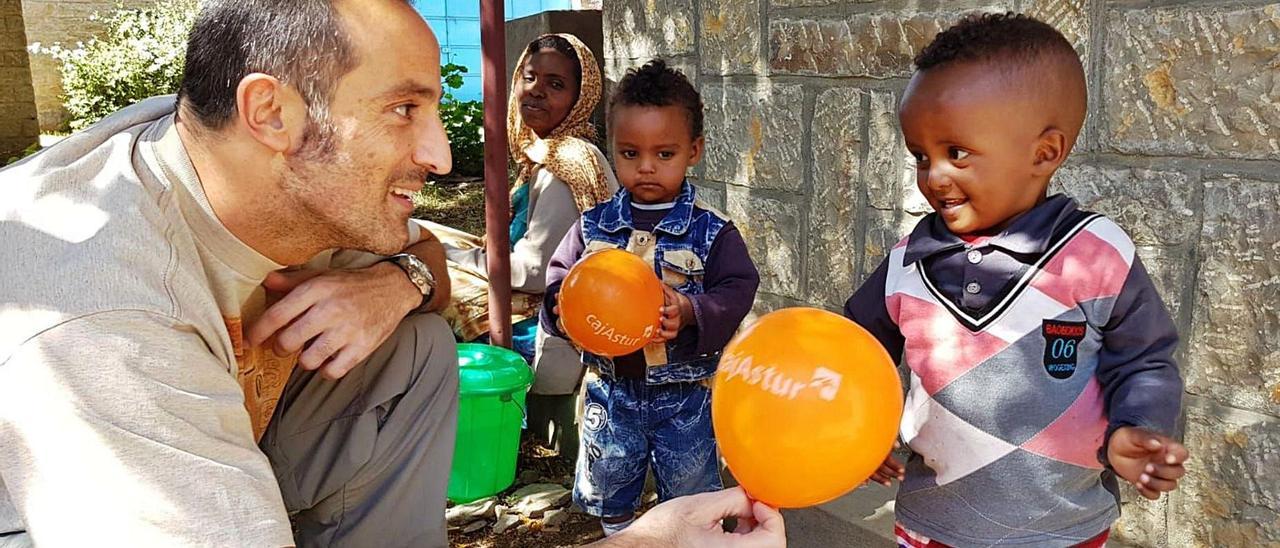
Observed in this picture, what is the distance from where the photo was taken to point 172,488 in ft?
4.10

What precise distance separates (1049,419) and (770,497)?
0.59m

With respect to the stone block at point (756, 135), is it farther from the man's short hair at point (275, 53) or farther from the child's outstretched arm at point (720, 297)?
the man's short hair at point (275, 53)

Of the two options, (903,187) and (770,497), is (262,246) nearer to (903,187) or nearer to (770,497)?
(770,497)

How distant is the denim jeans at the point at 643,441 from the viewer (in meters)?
2.60

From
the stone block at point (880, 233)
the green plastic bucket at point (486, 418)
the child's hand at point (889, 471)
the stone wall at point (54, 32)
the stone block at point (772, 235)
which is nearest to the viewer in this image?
the child's hand at point (889, 471)

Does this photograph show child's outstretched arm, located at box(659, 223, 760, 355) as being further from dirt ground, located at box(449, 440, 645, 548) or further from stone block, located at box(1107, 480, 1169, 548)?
stone block, located at box(1107, 480, 1169, 548)

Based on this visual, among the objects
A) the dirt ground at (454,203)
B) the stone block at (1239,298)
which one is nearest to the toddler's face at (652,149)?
the stone block at (1239,298)

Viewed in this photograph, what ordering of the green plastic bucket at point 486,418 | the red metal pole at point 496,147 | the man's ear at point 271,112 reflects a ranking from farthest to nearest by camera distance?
the red metal pole at point 496,147 < the green plastic bucket at point 486,418 < the man's ear at point 271,112

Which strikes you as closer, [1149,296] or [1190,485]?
[1149,296]

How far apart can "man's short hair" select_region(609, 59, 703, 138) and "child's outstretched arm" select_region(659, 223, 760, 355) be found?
346 millimetres

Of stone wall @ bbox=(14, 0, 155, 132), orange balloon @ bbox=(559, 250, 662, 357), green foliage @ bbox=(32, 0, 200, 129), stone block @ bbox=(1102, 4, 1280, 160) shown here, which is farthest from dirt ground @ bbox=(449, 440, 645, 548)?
stone wall @ bbox=(14, 0, 155, 132)

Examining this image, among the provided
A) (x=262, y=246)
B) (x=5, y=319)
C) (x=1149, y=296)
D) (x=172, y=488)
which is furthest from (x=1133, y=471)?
(x=5, y=319)

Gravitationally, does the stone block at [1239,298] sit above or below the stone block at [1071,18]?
below

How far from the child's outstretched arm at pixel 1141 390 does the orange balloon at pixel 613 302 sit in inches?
38.9
